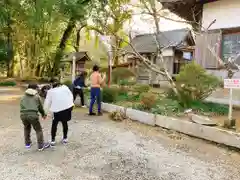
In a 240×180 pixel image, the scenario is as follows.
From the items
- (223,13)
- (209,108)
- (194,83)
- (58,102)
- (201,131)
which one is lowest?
(201,131)

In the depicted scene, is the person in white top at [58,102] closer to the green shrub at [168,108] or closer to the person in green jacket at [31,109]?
the person in green jacket at [31,109]

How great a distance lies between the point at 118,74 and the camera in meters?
14.0

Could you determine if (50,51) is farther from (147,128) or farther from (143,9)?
(147,128)

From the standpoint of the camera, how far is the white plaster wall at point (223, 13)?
8.81 metres

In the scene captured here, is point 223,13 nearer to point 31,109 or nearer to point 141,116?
point 141,116

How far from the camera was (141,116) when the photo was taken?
7734 millimetres

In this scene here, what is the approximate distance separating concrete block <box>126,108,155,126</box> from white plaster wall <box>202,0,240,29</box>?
15.2ft

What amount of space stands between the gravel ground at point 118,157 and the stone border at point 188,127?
6.8 inches

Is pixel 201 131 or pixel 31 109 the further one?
pixel 201 131

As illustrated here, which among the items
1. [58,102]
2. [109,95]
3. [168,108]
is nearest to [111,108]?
[109,95]

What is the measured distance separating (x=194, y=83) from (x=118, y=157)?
4.58m

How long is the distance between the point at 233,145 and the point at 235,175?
1.35 meters

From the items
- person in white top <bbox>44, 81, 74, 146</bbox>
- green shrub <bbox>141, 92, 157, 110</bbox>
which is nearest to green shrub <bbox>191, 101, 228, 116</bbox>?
green shrub <bbox>141, 92, 157, 110</bbox>

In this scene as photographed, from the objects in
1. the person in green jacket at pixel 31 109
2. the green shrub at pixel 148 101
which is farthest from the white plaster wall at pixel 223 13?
the person in green jacket at pixel 31 109
